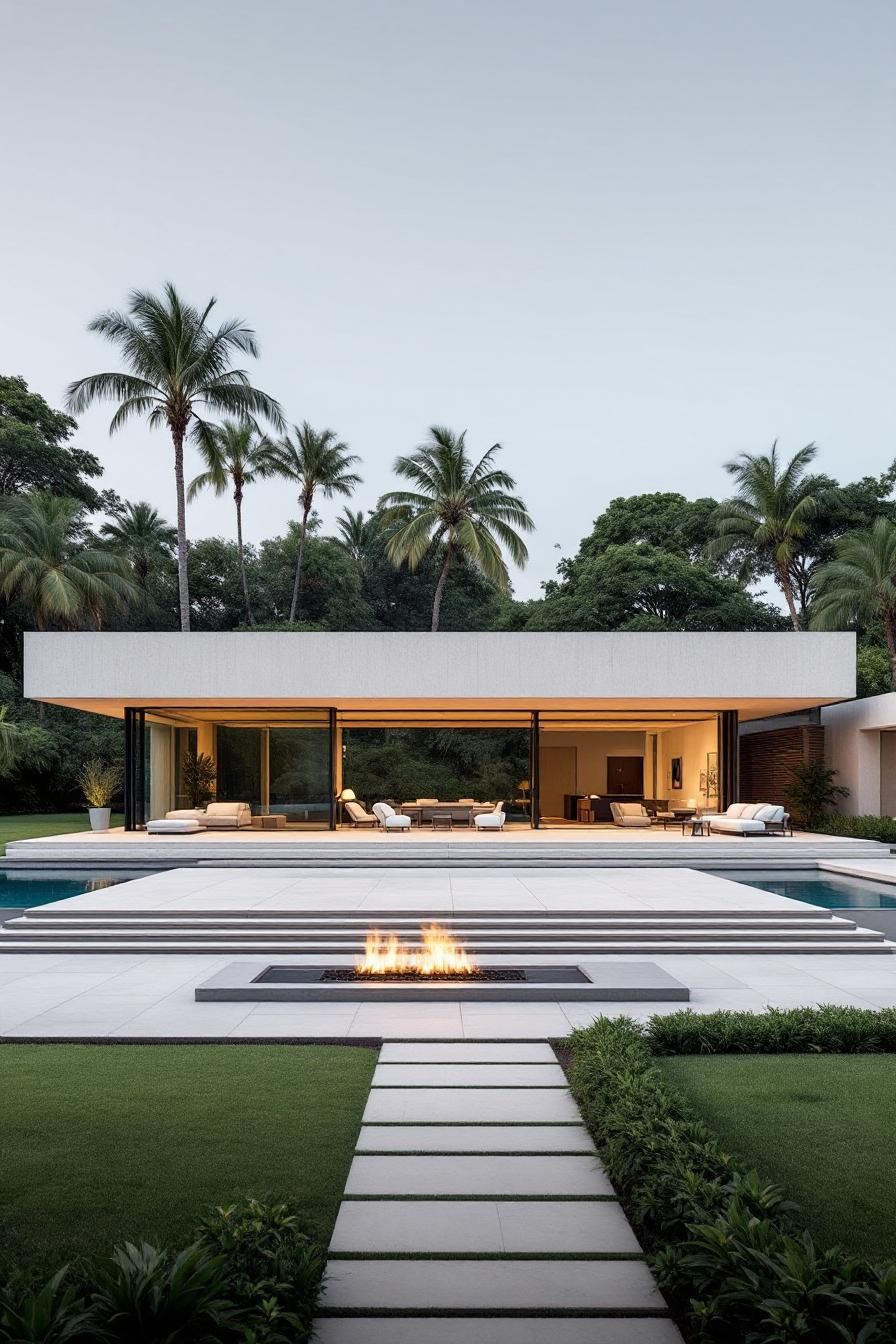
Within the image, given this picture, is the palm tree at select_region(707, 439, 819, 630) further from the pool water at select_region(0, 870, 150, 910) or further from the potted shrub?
the pool water at select_region(0, 870, 150, 910)

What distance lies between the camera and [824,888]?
14297 millimetres

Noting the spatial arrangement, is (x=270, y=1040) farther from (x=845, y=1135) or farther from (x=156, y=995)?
(x=845, y=1135)

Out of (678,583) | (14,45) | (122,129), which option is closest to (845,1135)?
(14,45)

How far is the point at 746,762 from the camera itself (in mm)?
30000

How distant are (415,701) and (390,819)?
266cm

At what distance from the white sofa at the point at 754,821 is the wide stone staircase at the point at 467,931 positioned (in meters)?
8.63

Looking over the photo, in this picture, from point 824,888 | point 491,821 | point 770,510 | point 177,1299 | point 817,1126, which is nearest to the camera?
point 177,1299

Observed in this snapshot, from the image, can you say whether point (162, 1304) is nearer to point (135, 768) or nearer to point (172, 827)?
point (172, 827)

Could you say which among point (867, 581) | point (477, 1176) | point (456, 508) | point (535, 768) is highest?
point (456, 508)

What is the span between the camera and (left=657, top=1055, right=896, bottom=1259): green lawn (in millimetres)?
3754

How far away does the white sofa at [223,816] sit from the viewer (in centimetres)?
2162

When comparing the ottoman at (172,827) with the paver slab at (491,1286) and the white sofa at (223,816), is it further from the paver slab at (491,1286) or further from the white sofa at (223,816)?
the paver slab at (491,1286)

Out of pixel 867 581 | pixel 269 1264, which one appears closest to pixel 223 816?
pixel 867 581

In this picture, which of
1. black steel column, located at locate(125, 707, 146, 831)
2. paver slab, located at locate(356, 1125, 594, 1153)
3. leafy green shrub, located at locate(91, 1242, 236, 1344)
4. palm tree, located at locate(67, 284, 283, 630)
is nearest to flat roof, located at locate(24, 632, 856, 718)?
black steel column, located at locate(125, 707, 146, 831)
